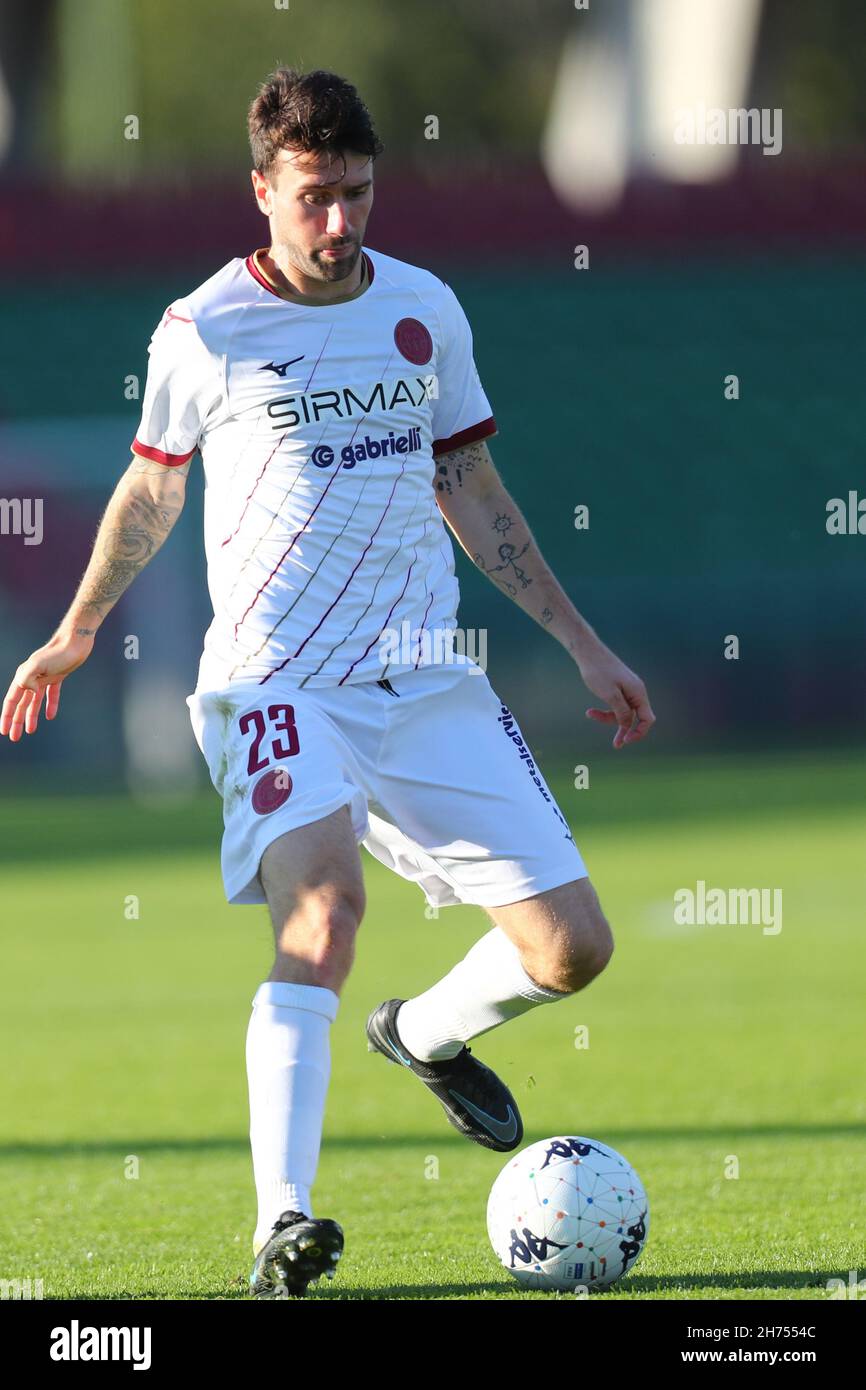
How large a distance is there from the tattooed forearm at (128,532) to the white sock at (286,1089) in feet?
3.49

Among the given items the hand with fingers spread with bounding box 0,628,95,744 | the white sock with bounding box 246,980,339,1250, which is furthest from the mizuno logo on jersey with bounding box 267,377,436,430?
the white sock with bounding box 246,980,339,1250

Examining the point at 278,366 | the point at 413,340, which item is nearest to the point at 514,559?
the point at 413,340

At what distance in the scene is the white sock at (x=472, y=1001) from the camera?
561 cm

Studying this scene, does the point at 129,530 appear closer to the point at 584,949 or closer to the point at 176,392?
the point at 176,392

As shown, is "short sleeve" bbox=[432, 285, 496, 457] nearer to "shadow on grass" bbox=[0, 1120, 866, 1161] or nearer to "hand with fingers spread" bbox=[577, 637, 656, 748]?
"hand with fingers spread" bbox=[577, 637, 656, 748]

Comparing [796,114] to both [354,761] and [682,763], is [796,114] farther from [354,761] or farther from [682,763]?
[354,761]

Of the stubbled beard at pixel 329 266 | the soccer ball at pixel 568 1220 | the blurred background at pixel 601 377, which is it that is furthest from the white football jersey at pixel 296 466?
the blurred background at pixel 601 377

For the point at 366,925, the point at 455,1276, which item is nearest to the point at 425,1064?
Answer: the point at 455,1276

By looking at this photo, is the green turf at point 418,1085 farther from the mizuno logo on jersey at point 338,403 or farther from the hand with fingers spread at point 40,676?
the mizuno logo on jersey at point 338,403

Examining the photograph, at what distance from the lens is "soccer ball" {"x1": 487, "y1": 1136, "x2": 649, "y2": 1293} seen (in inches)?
196

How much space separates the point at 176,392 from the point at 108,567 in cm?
45
